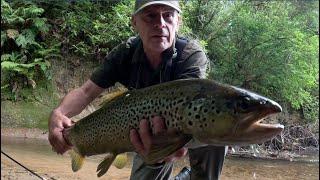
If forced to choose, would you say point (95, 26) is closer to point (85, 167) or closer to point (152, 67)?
point (85, 167)

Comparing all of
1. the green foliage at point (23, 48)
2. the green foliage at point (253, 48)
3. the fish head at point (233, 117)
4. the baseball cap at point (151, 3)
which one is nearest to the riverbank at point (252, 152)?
the green foliage at point (23, 48)

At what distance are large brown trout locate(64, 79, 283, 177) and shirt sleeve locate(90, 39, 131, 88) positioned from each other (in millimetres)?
794

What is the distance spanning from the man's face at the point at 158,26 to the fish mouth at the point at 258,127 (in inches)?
50.5

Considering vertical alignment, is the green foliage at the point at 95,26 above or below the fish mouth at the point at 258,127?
above

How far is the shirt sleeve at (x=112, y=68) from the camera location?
4098 mm

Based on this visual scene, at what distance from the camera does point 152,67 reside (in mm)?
3910

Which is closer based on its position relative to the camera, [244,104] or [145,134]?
[244,104]

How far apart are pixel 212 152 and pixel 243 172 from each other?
7.02m

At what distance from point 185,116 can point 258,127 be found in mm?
439

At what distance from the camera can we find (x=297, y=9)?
2192cm

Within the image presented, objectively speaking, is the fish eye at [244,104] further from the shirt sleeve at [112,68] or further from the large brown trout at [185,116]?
the shirt sleeve at [112,68]

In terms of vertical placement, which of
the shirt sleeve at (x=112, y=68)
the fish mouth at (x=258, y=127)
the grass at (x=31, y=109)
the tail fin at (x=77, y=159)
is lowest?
the grass at (x=31, y=109)

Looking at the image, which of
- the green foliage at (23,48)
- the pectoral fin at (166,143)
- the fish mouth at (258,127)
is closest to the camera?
the fish mouth at (258,127)

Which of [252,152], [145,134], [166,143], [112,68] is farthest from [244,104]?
[252,152]
